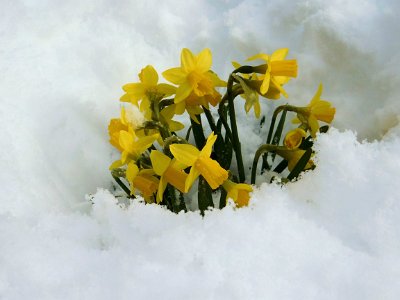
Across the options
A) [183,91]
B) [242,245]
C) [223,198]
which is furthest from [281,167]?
[242,245]

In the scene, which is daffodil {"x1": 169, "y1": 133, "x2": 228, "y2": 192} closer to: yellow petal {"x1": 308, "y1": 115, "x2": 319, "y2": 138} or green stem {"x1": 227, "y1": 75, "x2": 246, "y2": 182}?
green stem {"x1": 227, "y1": 75, "x2": 246, "y2": 182}

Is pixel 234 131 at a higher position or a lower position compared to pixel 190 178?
higher

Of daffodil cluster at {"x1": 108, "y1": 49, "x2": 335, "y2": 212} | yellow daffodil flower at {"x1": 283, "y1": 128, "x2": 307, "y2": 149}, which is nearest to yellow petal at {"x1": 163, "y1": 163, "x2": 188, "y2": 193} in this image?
daffodil cluster at {"x1": 108, "y1": 49, "x2": 335, "y2": 212}

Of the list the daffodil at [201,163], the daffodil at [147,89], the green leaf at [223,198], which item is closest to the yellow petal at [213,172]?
the daffodil at [201,163]

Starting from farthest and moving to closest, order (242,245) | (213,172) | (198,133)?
1. (198,133)
2. (213,172)
3. (242,245)

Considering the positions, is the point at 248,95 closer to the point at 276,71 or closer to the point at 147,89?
the point at 276,71
